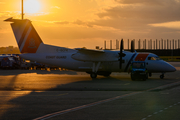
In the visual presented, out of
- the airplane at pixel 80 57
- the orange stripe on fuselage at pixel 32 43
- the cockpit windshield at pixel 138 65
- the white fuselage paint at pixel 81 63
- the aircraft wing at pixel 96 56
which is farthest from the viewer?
the orange stripe on fuselage at pixel 32 43

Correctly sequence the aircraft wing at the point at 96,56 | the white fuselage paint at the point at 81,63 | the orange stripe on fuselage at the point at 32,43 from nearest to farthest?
1. the white fuselage paint at the point at 81,63
2. the aircraft wing at the point at 96,56
3. the orange stripe on fuselage at the point at 32,43

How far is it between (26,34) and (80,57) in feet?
29.7

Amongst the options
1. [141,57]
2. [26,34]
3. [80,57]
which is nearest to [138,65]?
[141,57]

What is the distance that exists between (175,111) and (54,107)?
6.19 m

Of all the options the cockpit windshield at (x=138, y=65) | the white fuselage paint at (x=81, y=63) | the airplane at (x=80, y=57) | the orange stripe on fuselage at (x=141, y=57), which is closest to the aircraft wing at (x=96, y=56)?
the airplane at (x=80, y=57)

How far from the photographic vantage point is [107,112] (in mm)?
11391

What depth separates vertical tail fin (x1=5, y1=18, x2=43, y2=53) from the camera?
34.0 metres

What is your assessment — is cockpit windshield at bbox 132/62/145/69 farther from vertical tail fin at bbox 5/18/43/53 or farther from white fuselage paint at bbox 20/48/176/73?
vertical tail fin at bbox 5/18/43/53

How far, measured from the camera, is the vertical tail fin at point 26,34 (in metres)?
34.0

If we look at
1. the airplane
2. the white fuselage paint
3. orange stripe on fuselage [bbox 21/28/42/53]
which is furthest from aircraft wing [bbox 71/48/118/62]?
orange stripe on fuselage [bbox 21/28/42/53]

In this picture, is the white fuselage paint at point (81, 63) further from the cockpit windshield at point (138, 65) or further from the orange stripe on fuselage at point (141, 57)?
the cockpit windshield at point (138, 65)

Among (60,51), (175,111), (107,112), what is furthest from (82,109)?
(60,51)

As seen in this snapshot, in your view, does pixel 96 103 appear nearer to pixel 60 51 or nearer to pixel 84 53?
pixel 84 53

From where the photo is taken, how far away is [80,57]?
3144 centimetres
